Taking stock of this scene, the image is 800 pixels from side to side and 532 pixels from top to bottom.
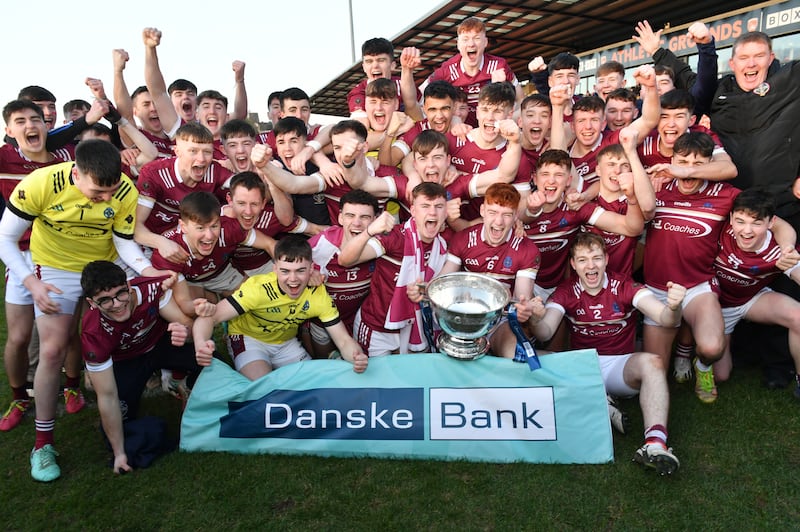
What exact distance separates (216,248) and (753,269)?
13.8 ft

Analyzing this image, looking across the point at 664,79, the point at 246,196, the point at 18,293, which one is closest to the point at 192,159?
the point at 246,196

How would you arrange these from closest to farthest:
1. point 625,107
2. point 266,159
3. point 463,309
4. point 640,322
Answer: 1. point 463,309
2. point 266,159
3. point 625,107
4. point 640,322

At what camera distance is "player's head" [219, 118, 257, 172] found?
4.75 meters

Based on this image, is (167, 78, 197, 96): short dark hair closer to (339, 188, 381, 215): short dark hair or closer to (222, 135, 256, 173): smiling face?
(222, 135, 256, 173): smiling face

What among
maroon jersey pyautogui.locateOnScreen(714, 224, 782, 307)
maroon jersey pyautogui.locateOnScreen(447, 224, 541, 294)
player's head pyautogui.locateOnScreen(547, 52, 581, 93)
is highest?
player's head pyautogui.locateOnScreen(547, 52, 581, 93)

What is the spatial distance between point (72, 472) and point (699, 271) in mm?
4723

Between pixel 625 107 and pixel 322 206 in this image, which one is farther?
pixel 625 107

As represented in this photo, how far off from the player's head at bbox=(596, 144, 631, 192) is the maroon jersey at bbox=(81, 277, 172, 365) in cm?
348

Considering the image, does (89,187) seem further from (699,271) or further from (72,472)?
(699,271)

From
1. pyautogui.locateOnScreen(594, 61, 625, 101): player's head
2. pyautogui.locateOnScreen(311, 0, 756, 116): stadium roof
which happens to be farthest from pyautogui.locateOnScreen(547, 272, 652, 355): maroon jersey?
pyautogui.locateOnScreen(311, 0, 756, 116): stadium roof

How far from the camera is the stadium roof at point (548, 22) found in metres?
12.1

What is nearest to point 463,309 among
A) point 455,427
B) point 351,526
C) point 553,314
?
point 455,427

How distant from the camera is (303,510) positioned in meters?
2.88

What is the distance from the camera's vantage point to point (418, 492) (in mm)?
2998
